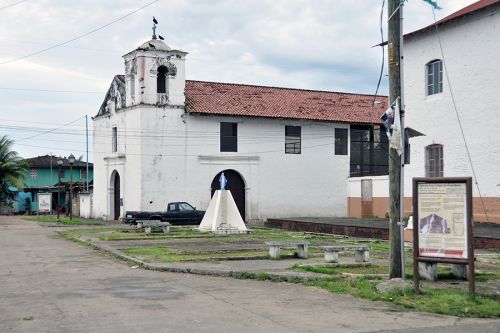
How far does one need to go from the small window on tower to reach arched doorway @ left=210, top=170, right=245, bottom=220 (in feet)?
21.2

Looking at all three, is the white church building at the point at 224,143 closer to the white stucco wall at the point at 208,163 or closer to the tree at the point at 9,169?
the white stucco wall at the point at 208,163

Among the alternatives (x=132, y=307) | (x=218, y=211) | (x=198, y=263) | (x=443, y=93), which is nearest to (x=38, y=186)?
(x=218, y=211)

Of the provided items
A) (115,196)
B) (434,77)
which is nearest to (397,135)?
(434,77)

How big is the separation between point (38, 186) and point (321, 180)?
40245 mm

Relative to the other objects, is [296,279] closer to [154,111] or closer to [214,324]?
[214,324]

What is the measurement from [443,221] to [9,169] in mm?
56348

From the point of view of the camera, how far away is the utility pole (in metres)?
11.5

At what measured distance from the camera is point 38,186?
236ft

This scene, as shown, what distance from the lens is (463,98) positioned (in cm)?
2647

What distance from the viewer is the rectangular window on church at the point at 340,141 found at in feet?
145

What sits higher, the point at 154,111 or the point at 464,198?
the point at 154,111

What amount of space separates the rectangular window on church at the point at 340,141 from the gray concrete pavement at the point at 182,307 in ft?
103

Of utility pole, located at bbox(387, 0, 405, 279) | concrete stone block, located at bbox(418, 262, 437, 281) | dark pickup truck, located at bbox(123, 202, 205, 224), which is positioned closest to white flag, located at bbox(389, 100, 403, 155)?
utility pole, located at bbox(387, 0, 405, 279)

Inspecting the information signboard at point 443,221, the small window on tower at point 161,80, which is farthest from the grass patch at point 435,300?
the small window on tower at point 161,80
